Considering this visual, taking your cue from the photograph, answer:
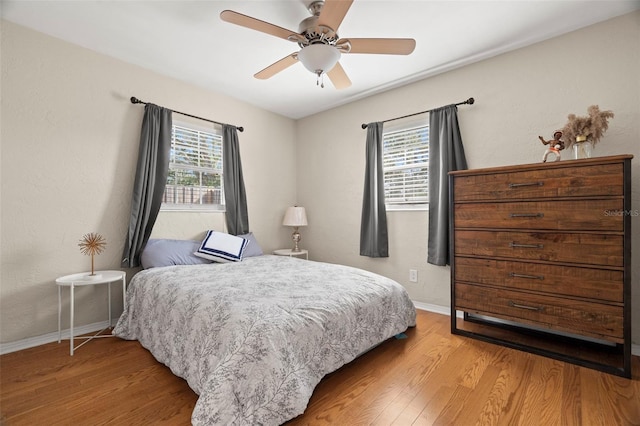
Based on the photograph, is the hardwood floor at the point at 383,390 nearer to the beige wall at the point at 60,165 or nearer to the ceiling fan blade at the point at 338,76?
the beige wall at the point at 60,165

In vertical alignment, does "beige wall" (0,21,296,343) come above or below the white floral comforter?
above

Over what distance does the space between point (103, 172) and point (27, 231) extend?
72 cm

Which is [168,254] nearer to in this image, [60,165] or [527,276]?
[60,165]

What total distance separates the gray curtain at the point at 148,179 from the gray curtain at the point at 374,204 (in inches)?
86.5

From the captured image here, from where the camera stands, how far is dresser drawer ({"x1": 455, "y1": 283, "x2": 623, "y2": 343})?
6.15 feet

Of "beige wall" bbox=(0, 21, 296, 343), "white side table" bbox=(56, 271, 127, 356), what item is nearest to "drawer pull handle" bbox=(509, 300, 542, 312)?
"white side table" bbox=(56, 271, 127, 356)

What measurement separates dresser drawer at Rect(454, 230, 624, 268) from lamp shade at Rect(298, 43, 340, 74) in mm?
1689

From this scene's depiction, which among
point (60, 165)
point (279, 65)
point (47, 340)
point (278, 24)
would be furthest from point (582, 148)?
point (47, 340)

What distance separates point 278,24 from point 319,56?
59 centimetres

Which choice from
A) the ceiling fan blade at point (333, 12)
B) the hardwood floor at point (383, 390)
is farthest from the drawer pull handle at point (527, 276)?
the ceiling fan blade at point (333, 12)

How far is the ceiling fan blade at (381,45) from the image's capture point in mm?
1980

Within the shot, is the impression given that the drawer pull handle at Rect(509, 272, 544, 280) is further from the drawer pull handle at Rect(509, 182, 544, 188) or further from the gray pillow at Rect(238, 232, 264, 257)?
the gray pillow at Rect(238, 232, 264, 257)

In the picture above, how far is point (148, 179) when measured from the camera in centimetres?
289

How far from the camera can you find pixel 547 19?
2262 mm
